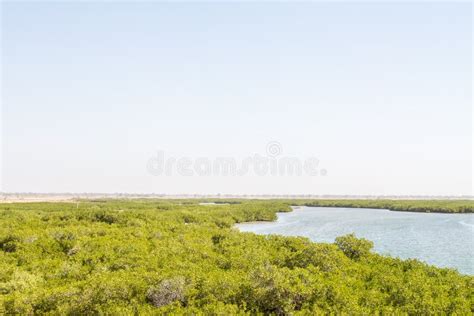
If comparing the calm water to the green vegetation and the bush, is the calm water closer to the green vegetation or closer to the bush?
the green vegetation

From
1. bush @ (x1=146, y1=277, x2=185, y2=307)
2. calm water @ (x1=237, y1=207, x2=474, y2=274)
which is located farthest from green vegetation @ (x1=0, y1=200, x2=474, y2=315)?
calm water @ (x1=237, y1=207, x2=474, y2=274)

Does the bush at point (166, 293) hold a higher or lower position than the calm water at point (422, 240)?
higher

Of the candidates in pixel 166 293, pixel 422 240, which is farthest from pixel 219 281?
pixel 422 240

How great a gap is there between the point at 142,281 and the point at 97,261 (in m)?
8.35

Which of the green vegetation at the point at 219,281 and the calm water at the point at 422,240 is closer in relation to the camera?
the green vegetation at the point at 219,281

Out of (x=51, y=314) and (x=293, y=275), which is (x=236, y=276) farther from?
(x=51, y=314)

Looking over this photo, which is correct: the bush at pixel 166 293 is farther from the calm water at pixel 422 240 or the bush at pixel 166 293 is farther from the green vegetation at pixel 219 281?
the calm water at pixel 422 240

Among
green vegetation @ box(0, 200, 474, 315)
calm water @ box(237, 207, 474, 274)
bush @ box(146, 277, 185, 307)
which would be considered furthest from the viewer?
calm water @ box(237, 207, 474, 274)

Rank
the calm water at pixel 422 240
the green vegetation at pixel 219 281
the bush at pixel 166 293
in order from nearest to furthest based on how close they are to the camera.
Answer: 1. the green vegetation at pixel 219 281
2. the bush at pixel 166 293
3. the calm water at pixel 422 240

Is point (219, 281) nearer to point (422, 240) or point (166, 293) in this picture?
point (166, 293)

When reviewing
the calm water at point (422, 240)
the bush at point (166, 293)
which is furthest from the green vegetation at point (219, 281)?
the calm water at point (422, 240)

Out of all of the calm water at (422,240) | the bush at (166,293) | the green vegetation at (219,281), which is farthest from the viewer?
the calm water at (422,240)

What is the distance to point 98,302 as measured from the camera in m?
18.0

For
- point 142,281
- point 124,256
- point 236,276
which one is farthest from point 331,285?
point 124,256
